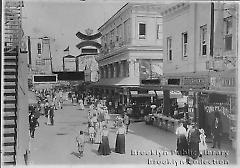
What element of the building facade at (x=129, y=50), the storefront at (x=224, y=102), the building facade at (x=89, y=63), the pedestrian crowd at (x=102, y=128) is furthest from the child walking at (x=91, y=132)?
the storefront at (x=224, y=102)

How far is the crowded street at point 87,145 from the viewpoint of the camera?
375cm

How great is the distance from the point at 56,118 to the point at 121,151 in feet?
2.69

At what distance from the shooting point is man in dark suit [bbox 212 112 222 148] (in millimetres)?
3883

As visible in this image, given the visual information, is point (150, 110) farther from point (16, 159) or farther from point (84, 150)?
point (16, 159)

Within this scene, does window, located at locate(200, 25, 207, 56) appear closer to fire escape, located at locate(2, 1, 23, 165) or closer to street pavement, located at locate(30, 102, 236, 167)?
street pavement, located at locate(30, 102, 236, 167)

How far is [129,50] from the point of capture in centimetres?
390

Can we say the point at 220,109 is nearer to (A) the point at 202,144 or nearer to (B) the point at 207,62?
(A) the point at 202,144

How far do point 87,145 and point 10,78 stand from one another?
1112 mm

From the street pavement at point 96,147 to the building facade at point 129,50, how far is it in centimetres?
43

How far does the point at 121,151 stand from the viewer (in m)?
3.79

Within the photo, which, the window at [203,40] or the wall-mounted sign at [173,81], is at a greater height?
the window at [203,40]

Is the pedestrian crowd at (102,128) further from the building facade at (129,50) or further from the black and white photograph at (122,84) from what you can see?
the building facade at (129,50)

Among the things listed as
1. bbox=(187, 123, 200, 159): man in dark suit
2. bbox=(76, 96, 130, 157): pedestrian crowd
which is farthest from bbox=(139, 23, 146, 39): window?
bbox=(187, 123, 200, 159): man in dark suit

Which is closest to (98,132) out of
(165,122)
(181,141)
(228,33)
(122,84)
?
(122,84)
